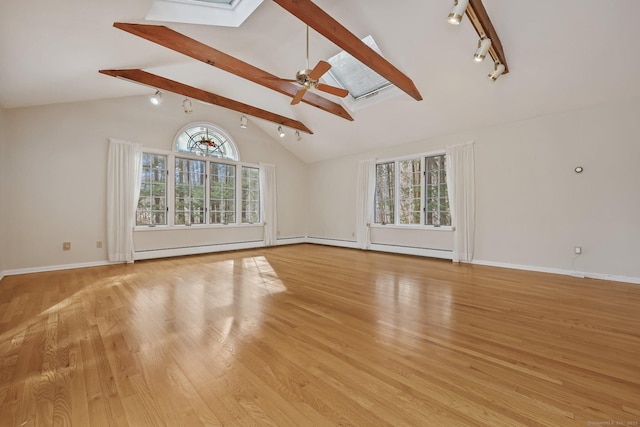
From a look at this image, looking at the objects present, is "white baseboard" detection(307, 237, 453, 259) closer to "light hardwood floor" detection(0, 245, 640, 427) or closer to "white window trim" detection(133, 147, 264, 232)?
"light hardwood floor" detection(0, 245, 640, 427)

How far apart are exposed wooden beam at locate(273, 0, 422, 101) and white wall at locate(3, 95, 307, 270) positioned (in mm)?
4238

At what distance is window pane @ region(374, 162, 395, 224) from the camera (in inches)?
255

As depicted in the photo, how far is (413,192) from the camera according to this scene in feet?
19.9

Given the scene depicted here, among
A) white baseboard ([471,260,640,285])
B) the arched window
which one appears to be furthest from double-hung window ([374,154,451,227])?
the arched window

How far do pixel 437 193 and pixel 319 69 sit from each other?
3797 mm

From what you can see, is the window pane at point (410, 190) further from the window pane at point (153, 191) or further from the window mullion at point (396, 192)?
the window pane at point (153, 191)

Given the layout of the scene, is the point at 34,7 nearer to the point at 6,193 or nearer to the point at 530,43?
the point at 6,193

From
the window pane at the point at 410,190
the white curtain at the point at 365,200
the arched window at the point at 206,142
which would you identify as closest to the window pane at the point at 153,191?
the arched window at the point at 206,142

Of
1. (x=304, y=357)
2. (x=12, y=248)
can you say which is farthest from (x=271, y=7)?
(x=12, y=248)

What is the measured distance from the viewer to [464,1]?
2252 mm

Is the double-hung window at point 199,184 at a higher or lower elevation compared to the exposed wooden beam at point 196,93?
lower

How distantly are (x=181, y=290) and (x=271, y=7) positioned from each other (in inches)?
150

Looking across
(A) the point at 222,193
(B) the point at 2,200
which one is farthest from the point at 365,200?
(B) the point at 2,200

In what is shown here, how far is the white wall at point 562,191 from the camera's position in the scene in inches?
147
